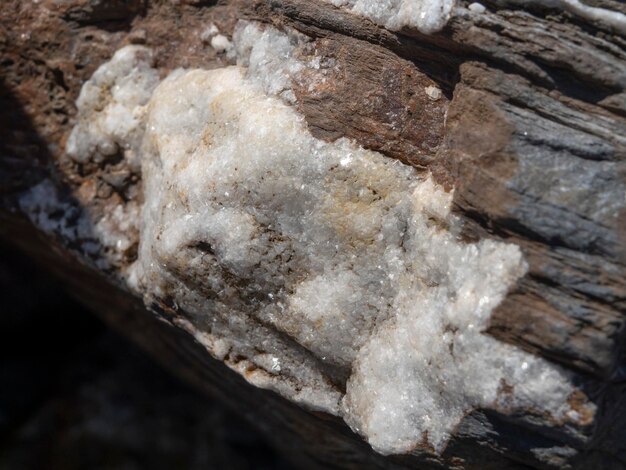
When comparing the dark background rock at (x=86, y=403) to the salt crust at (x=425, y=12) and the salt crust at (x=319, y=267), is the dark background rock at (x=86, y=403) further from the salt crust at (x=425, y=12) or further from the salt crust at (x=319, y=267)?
the salt crust at (x=425, y=12)

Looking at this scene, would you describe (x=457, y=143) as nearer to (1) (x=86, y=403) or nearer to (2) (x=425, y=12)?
(2) (x=425, y=12)

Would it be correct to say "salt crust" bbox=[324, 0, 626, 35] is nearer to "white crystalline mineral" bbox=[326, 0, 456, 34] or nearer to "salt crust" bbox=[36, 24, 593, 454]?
"white crystalline mineral" bbox=[326, 0, 456, 34]

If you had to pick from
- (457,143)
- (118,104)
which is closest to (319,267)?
(457,143)

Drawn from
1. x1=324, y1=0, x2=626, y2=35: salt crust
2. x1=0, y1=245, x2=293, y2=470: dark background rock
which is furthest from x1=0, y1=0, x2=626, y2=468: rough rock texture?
x1=0, y1=245, x2=293, y2=470: dark background rock

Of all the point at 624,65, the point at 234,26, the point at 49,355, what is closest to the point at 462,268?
the point at 624,65

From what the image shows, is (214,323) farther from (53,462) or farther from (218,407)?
(53,462)

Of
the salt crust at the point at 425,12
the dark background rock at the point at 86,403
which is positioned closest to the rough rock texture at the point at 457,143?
the salt crust at the point at 425,12
